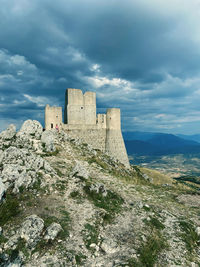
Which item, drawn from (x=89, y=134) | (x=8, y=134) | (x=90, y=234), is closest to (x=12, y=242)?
(x=90, y=234)

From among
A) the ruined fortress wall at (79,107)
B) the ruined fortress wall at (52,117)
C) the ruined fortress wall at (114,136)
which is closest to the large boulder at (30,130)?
the ruined fortress wall at (52,117)

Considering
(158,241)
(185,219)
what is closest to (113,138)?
(185,219)

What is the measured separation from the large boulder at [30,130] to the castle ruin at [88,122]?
8.43 m

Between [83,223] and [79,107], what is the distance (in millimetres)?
36324

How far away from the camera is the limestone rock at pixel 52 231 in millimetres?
10147

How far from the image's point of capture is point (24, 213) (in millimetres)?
11992

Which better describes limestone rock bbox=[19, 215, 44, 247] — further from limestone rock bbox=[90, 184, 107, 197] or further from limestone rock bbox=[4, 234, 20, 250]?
limestone rock bbox=[90, 184, 107, 197]

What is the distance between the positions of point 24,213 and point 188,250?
11.2 metres

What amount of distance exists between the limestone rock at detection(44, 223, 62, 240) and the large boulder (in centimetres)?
2171

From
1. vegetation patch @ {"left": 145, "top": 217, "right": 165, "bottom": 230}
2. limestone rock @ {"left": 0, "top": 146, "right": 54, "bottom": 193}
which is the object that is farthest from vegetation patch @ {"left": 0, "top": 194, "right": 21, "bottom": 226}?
vegetation patch @ {"left": 145, "top": 217, "right": 165, "bottom": 230}

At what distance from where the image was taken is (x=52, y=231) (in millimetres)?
10383

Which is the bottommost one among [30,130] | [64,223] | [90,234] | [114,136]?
[90,234]

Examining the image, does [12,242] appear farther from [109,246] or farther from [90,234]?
[109,246]

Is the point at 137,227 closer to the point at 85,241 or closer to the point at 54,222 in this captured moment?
the point at 85,241
